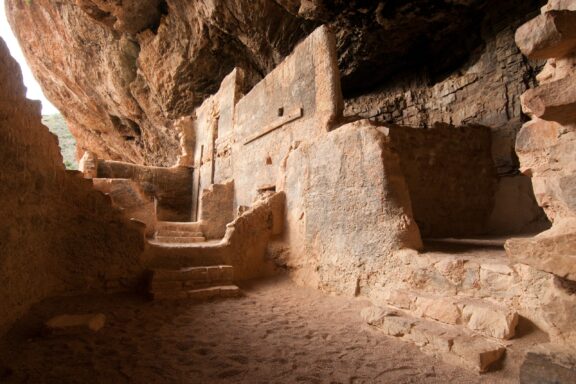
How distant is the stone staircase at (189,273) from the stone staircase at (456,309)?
224 cm

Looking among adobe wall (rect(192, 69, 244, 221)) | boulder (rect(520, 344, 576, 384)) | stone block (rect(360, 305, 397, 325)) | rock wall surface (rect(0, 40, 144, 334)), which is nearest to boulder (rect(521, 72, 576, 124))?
boulder (rect(520, 344, 576, 384))

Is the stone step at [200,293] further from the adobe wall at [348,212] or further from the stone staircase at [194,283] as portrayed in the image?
the adobe wall at [348,212]

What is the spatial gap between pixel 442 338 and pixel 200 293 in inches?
122

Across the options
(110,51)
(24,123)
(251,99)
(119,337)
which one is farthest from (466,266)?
(110,51)

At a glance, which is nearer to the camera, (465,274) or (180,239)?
(465,274)

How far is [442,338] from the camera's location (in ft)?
8.87

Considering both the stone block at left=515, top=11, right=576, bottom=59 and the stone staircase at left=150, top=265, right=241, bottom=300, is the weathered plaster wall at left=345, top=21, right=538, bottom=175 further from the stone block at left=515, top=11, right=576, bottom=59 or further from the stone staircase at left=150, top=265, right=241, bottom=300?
the stone staircase at left=150, top=265, right=241, bottom=300

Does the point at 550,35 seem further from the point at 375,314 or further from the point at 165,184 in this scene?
the point at 165,184

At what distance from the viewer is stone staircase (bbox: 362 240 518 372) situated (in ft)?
8.32

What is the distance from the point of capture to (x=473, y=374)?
7.80 feet

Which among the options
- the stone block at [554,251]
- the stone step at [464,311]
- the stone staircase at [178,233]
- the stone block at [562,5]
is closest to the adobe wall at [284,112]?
the stone staircase at [178,233]

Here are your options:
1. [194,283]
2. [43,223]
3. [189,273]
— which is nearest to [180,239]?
[189,273]

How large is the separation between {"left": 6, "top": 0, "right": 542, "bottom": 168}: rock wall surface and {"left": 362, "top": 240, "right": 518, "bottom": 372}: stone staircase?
463cm

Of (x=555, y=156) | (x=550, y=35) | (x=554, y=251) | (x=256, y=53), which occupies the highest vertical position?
(x=256, y=53)
